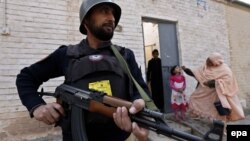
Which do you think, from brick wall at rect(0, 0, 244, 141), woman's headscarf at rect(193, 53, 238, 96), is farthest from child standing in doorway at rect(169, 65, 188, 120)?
brick wall at rect(0, 0, 244, 141)

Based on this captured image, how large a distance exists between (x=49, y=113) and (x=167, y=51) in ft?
21.1

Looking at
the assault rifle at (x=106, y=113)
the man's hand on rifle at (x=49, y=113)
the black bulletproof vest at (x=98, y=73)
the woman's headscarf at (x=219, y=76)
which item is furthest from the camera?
the woman's headscarf at (x=219, y=76)

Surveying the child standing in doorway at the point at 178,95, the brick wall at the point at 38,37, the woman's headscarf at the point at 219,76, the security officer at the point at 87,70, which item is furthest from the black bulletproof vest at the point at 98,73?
the child standing in doorway at the point at 178,95

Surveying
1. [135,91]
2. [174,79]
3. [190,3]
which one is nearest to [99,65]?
[135,91]

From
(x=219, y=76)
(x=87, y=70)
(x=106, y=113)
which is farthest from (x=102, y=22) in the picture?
(x=219, y=76)

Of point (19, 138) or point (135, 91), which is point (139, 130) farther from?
point (19, 138)

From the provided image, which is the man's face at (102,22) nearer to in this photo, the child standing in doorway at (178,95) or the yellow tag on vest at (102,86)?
the yellow tag on vest at (102,86)

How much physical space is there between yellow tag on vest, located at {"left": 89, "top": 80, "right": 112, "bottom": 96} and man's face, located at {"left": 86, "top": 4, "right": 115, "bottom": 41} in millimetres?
301

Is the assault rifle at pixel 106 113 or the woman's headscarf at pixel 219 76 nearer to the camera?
the assault rifle at pixel 106 113

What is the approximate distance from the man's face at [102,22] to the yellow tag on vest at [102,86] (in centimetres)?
30

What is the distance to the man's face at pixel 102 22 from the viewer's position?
2150 millimetres

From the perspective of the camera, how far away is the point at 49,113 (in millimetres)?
1976

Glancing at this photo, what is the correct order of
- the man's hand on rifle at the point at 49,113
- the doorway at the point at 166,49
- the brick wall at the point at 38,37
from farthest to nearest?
the doorway at the point at 166,49 → the brick wall at the point at 38,37 → the man's hand on rifle at the point at 49,113

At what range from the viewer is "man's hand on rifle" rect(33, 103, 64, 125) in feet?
6.48
